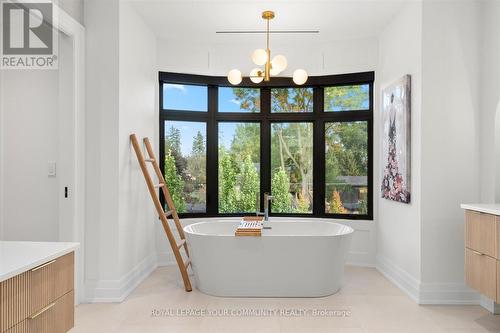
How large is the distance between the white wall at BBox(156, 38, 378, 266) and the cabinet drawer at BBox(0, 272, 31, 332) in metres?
3.46

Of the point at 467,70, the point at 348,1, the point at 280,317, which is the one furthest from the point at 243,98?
the point at 280,317

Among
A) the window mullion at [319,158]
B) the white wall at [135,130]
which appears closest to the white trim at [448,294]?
the window mullion at [319,158]

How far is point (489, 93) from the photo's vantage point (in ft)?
11.5

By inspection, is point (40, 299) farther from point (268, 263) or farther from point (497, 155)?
point (497, 155)

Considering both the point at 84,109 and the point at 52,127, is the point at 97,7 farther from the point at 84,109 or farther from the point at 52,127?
the point at 52,127

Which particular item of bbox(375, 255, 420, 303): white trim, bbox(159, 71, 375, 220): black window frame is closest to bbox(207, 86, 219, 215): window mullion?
bbox(159, 71, 375, 220): black window frame

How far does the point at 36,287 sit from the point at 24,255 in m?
0.16

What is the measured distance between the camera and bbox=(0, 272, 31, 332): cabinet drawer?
145 cm

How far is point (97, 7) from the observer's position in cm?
365

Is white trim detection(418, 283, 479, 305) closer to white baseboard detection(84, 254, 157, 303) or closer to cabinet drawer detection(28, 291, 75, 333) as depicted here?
white baseboard detection(84, 254, 157, 303)

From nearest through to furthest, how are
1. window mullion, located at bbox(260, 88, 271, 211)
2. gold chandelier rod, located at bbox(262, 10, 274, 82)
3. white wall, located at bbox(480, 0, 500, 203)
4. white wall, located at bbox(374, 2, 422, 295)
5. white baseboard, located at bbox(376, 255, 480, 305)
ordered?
white wall, located at bbox(480, 0, 500, 203) → white baseboard, located at bbox(376, 255, 480, 305) → white wall, located at bbox(374, 2, 422, 295) → gold chandelier rod, located at bbox(262, 10, 274, 82) → window mullion, located at bbox(260, 88, 271, 211)

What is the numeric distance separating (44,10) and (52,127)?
1107mm

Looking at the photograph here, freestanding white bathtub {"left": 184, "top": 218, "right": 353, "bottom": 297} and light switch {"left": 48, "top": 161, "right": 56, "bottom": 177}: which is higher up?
light switch {"left": 48, "top": 161, "right": 56, "bottom": 177}

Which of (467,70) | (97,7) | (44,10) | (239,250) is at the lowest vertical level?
(239,250)
